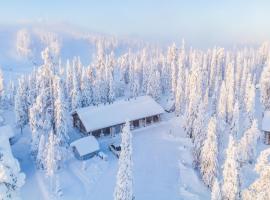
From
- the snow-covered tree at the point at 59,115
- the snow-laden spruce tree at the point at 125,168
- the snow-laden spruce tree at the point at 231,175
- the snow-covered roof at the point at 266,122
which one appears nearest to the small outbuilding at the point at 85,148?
the snow-covered tree at the point at 59,115

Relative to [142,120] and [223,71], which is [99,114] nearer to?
[142,120]

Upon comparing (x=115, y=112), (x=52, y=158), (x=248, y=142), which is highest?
(x=52, y=158)

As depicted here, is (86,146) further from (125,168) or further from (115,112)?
(125,168)

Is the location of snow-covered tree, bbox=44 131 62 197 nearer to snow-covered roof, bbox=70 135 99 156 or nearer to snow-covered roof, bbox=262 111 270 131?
snow-covered roof, bbox=70 135 99 156

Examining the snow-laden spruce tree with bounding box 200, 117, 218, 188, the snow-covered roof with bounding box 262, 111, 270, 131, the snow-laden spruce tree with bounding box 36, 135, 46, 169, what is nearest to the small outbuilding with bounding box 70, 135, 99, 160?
the snow-laden spruce tree with bounding box 36, 135, 46, 169

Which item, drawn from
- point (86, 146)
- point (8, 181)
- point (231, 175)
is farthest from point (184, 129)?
point (8, 181)

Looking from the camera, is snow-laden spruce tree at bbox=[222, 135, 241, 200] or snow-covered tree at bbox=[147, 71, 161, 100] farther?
snow-covered tree at bbox=[147, 71, 161, 100]
